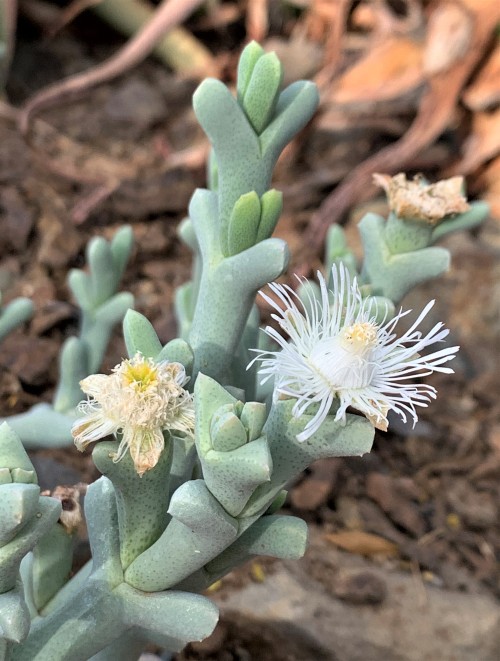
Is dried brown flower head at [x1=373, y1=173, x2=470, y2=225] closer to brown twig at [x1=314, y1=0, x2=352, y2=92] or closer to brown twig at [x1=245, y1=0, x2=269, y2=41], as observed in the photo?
brown twig at [x1=314, y1=0, x2=352, y2=92]

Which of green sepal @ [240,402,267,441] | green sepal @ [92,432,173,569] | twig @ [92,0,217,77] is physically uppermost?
twig @ [92,0,217,77]

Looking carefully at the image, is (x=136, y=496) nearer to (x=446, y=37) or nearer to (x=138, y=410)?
(x=138, y=410)

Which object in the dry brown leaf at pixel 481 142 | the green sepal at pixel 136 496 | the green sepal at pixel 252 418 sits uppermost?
the green sepal at pixel 252 418

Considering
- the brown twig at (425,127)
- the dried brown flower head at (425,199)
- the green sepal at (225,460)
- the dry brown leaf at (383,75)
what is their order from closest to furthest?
1. the green sepal at (225,460)
2. the dried brown flower head at (425,199)
3. the brown twig at (425,127)
4. the dry brown leaf at (383,75)

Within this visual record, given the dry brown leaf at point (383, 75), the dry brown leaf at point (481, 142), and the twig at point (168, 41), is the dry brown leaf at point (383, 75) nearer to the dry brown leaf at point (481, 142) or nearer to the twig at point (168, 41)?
the dry brown leaf at point (481, 142)

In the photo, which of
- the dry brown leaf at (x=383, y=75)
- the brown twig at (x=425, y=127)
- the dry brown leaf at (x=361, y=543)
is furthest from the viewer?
the dry brown leaf at (x=383, y=75)

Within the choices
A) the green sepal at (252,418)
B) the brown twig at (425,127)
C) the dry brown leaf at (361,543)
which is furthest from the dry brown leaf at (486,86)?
the green sepal at (252,418)

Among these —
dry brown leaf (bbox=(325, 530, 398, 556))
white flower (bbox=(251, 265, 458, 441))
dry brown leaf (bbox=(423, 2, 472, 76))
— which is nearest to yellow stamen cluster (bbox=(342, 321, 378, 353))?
white flower (bbox=(251, 265, 458, 441))
